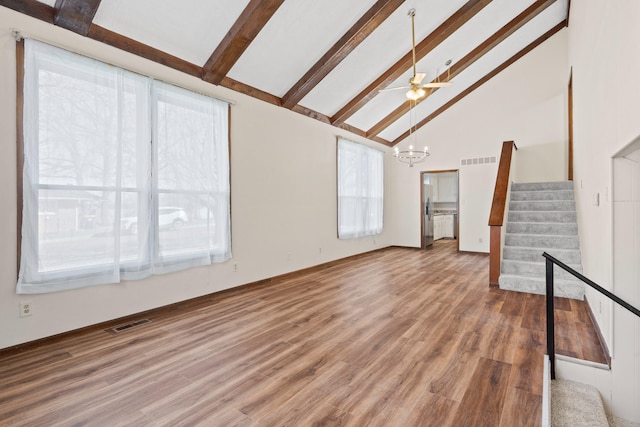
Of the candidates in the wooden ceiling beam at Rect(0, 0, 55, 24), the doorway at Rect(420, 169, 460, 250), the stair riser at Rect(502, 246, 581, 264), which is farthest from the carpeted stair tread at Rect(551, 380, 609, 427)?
the doorway at Rect(420, 169, 460, 250)

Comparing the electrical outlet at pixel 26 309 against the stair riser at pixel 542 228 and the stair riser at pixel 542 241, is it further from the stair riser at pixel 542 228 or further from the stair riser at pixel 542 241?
the stair riser at pixel 542 228

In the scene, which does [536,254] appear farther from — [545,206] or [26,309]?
[26,309]

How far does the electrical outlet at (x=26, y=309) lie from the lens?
8.80 ft

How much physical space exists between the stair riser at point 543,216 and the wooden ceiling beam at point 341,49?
4080 millimetres

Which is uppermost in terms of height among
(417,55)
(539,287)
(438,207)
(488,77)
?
(488,77)

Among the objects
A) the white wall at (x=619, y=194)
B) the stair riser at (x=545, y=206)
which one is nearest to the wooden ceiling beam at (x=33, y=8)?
the white wall at (x=619, y=194)

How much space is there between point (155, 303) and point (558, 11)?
344 inches

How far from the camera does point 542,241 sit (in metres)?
4.98

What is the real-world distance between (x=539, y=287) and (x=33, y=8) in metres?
6.45

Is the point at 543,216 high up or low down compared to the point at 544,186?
down

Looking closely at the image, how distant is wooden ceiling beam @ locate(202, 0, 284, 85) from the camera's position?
10.9 ft

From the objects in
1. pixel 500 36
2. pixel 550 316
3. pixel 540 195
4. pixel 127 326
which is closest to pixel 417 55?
pixel 500 36

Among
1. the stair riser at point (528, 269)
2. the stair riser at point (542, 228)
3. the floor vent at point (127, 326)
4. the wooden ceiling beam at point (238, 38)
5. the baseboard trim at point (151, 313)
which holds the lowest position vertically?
the floor vent at point (127, 326)

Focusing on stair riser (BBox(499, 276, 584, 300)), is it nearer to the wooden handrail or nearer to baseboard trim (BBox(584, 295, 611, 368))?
the wooden handrail
